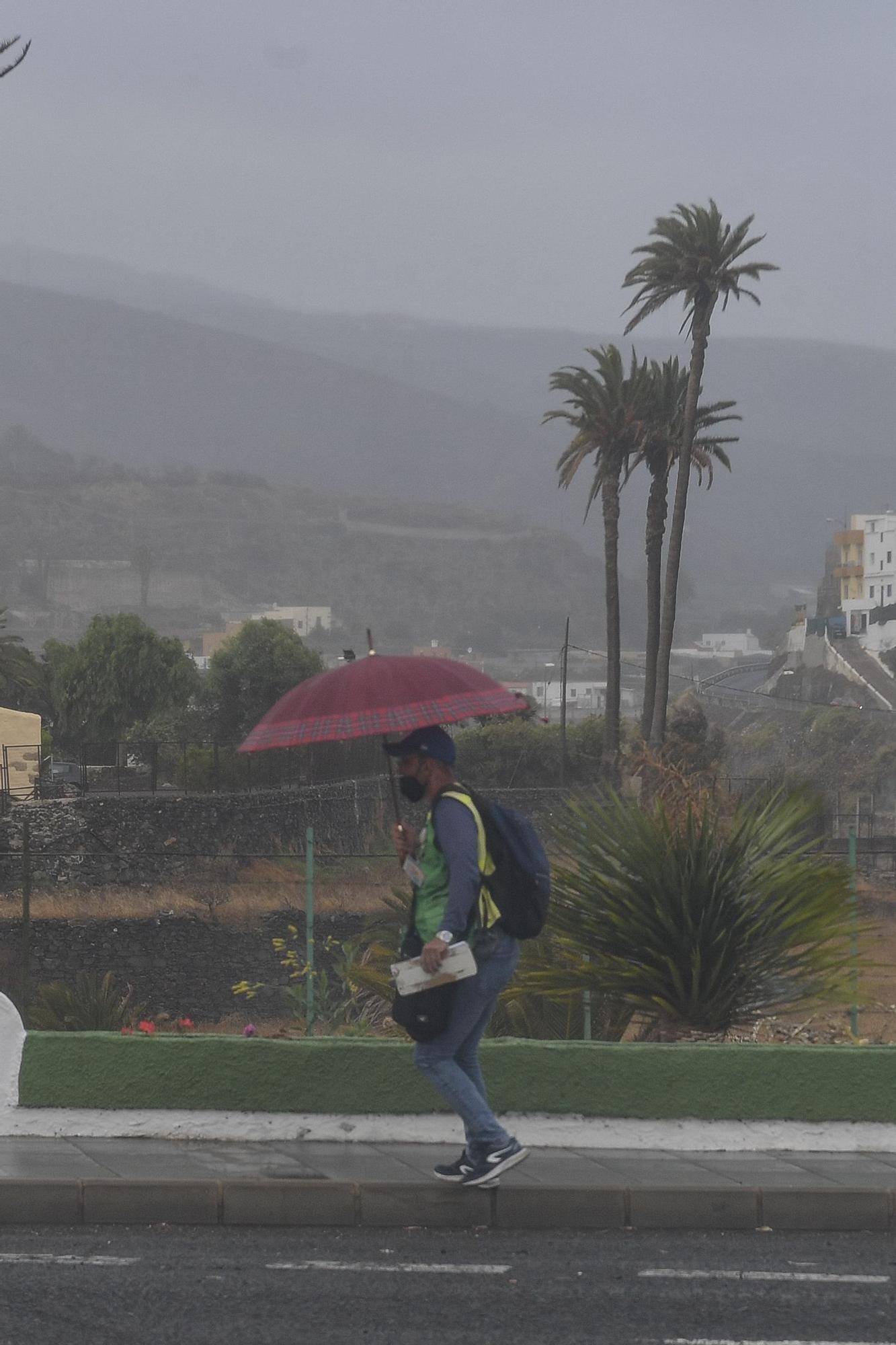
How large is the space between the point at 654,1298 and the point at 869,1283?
86 centimetres

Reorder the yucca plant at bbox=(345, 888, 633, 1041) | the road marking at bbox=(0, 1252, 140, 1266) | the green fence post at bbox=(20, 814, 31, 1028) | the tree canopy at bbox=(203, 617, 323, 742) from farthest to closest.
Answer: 1. the tree canopy at bbox=(203, 617, 323, 742)
2. the green fence post at bbox=(20, 814, 31, 1028)
3. the yucca plant at bbox=(345, 888, 633, 1041)
4. the road marking at bbox=(0, 1252, 140, 1266)

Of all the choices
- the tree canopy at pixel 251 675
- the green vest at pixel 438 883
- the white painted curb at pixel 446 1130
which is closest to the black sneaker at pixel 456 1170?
the white painted curb at pixel 446 1130

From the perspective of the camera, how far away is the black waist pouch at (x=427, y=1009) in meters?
7.04

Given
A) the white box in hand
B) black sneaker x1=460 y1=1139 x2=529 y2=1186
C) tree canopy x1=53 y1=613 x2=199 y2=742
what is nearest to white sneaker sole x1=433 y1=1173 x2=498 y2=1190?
black sneaker x1=460 y1=1139 x2=529 y2=1186

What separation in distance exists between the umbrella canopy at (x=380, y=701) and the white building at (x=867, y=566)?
564 feet

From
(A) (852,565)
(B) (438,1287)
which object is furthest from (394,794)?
(A) (852,565)

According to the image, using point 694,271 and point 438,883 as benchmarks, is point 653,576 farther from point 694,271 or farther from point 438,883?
point 438,883

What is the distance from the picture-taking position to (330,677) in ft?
23.9

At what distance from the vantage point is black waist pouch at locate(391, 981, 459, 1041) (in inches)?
277

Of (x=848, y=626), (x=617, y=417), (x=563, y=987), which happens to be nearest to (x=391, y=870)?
(x=617, y=417)

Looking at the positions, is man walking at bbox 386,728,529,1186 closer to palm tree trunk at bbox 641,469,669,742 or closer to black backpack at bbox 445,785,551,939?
black backpack at bbox 445,785,551,939

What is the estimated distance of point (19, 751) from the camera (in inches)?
2085

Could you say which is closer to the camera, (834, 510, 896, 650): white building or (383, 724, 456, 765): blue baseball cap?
(383, 724, 456, 765): blue baseball cap

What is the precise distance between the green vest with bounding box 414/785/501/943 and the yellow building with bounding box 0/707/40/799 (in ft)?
150
